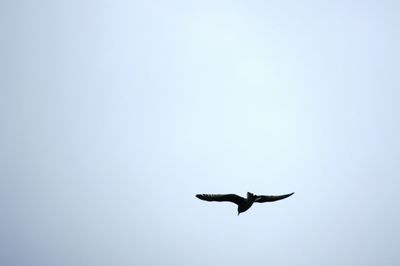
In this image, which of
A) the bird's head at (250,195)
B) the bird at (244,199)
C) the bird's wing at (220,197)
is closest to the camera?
the bird's wing at (220,197)

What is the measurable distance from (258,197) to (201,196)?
454 cm

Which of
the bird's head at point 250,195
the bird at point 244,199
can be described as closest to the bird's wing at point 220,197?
the bird at point 244,199

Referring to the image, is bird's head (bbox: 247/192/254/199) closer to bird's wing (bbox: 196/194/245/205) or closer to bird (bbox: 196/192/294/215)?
bird (bbox: 196/192/294/215)

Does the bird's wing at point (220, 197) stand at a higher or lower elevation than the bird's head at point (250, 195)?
lower

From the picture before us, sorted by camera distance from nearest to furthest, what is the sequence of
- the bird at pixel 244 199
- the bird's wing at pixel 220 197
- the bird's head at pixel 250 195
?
the bird's wing at pixel 220 197
the bird at pixel 244 199
the bird's head at pixel 250 195

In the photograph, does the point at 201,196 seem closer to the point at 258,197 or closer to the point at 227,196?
the point at 227,196

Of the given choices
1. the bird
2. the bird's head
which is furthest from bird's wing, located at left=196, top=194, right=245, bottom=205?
the bird's head

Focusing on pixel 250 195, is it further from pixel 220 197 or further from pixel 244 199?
pixel 220 197

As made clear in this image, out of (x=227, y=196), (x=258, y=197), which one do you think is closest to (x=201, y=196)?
(x=227, y=196)

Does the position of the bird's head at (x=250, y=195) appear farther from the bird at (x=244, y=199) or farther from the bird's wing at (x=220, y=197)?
the bird's wing at (x=220, y=197)

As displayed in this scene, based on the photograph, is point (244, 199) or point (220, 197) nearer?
point (220, 197)

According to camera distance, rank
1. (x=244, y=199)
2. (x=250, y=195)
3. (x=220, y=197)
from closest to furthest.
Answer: (x=220, y=197)
(x=250, y=195)
(x=244, y=199)

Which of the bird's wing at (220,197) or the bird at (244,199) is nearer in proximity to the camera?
the bird's wing at (220,197)

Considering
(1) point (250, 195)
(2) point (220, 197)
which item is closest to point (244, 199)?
(1) point (250, 195)
